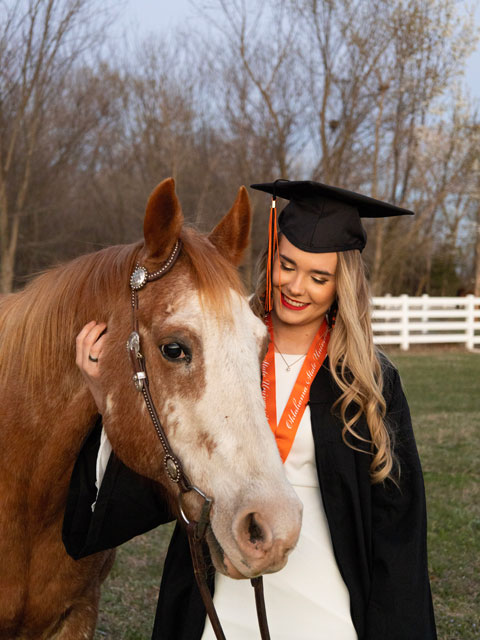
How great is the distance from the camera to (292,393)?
7.73ft

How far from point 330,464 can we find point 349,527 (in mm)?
229

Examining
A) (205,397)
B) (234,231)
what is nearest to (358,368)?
(234,231)

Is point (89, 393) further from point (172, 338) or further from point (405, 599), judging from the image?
point (405, 599)

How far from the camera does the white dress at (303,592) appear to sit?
7.15ft

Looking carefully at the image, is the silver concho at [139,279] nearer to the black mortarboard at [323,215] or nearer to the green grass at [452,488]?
the black mortarboard at [323,215]

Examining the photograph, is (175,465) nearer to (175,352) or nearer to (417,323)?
(175,352)

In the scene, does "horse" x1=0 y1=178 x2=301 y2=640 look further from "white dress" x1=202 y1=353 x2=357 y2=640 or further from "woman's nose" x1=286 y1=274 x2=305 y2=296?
"white dress" x1=202 y1=353 x2=357 y2=640

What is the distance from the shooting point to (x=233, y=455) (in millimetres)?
1653

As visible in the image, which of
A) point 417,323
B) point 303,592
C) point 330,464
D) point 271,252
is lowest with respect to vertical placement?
point 417,323

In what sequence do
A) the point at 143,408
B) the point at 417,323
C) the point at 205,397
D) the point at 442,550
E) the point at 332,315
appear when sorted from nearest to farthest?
1. the point at 205,397
2. the point at 143,408
3. the point at 332,315
4. the point at 442,550
5. the point at 417,323

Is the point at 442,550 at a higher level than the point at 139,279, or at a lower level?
lower

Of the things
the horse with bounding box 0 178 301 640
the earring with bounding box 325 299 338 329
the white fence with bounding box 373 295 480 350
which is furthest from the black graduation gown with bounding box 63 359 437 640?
the white fence with bounding box 373 295 480 350

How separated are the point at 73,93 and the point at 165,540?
Answer: 13.2 metres

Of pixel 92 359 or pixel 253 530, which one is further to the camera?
pixel 92 359
